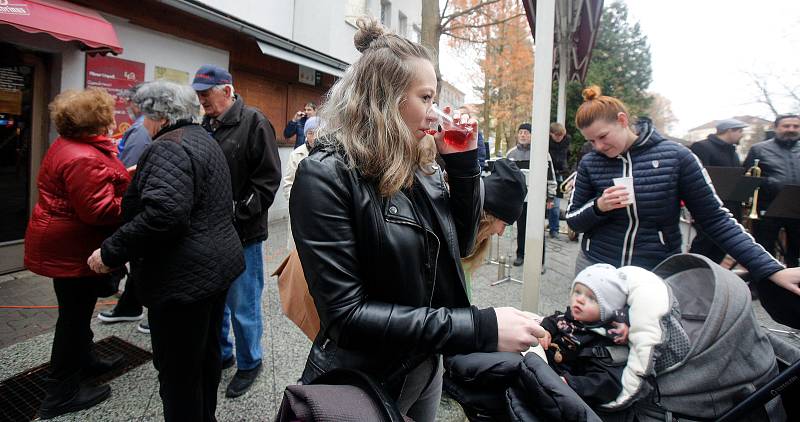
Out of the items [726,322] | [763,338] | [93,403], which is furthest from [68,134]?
[763,338]

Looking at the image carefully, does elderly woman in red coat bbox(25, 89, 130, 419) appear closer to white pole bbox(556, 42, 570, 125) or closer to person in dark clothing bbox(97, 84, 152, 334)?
person in dark clothing bbox(97, 84, 152, 334)

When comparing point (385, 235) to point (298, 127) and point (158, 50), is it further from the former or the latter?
point (298, 127)

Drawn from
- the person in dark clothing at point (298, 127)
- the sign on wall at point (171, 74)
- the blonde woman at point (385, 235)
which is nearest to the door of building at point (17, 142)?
the sign on wall at point (171, 74)

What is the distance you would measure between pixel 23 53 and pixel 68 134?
354 centimetres

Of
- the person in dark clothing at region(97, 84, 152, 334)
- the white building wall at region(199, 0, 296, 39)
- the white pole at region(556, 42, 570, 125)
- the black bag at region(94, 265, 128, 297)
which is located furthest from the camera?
the white pole at region(556, 42, 570, 125)

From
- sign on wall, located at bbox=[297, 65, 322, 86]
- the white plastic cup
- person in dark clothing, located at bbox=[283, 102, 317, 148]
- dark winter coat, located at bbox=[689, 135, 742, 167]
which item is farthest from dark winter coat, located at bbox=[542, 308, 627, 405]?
sign on wall, located at bbox=[297, 65, 322, 86]

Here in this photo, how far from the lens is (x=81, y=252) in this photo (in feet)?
8.26

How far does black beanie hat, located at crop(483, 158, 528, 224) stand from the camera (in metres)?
1.97

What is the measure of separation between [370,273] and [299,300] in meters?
0.77

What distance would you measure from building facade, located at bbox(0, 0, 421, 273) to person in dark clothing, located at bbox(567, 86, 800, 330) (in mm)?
2102

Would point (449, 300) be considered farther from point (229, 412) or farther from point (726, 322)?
point (229, 412)

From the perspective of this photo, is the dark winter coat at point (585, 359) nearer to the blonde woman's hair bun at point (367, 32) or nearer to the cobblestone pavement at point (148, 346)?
the cobblestone pavement at point (148, 346)

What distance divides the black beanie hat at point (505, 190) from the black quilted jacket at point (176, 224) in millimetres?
1318

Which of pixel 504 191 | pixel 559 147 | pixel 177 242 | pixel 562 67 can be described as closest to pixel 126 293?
pixel 177 242
